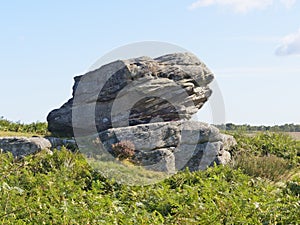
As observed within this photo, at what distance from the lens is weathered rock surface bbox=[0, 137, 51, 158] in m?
10.4

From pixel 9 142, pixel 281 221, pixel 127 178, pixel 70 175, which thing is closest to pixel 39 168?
pixel 70 175

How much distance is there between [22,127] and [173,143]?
16.6ft

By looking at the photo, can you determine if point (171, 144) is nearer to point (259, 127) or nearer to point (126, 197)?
point (126, 197)

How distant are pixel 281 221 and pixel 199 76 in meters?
9.08

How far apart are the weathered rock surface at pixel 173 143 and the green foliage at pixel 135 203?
10.5 ft

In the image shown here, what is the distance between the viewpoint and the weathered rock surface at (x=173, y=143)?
36.7 ft

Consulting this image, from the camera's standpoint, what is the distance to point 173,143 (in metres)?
11.8

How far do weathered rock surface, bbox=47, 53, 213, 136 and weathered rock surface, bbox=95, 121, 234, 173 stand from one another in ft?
→ 3.43

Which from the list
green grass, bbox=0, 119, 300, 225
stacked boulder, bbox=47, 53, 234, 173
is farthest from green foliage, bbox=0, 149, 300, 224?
stacked boulder, bbox=47, 53, 234, 173

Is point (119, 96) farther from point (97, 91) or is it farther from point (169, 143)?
point (169, 143)

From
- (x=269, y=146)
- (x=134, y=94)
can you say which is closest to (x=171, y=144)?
(x=134, y=94)

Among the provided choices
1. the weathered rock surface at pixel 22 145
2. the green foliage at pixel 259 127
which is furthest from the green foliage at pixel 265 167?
the weathered rock surface at pixel 22 145

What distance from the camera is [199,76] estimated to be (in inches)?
546

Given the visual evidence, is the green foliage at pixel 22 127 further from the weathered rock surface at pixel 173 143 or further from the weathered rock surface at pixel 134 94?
the weathered rock surface at pixel 173 143
